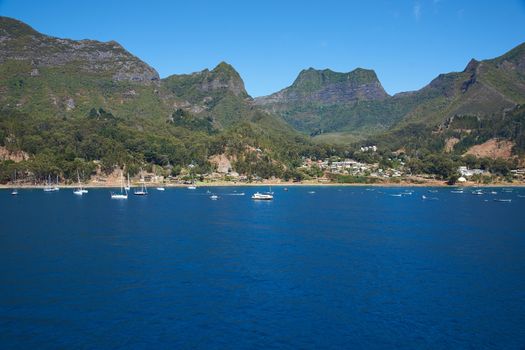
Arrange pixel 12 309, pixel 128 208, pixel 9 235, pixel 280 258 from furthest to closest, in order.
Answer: pixel 128 208 → pixel 9 235 → pixel 280 258 → pixel 12 309

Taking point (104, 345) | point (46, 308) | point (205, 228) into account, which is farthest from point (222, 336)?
point (205, 228)

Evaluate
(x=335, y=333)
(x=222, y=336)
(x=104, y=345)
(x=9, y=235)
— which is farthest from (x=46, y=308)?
(x=9, y=235)

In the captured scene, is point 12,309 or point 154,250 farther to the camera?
point 154,250

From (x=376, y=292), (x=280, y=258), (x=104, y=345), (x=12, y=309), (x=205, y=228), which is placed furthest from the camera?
(x=205, y=228)

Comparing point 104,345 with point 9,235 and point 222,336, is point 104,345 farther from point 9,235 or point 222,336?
point 9,235

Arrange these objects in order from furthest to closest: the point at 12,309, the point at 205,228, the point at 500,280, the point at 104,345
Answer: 1. the point at 205,228
2. the point at 500,280
3. the point at 12,309
4. the point at 104,345

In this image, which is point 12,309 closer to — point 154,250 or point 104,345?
point 104,345
